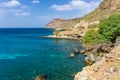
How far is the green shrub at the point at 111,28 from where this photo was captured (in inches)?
4454

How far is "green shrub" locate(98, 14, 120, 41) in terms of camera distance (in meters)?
113

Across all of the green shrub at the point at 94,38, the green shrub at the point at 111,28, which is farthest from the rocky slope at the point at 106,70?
the green shrub at the point at 94,38

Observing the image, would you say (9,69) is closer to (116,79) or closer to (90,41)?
(116,79)

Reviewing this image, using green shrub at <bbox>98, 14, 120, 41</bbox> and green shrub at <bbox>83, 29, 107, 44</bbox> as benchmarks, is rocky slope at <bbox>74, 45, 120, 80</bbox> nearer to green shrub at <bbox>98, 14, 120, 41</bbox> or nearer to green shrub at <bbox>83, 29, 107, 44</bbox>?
green shrub at <bbox>98, 14, 120, 41</bbox>

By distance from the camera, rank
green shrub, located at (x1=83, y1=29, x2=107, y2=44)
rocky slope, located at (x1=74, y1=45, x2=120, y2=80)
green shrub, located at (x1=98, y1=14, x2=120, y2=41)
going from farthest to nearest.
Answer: green shrub, located at (x1=83, y1=29, x2=107, y2=44)
green shrub, located at (x1=98, y1=14, x2=120, y2=41)
rocky slope, located at (x1=74, y1=45, x2=120, y2=80)

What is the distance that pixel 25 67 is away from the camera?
78750 mm

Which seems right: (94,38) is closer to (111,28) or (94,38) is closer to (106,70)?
(111,28)

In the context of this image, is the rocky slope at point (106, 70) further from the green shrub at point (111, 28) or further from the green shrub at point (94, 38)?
the green shrub at point (94, 38)

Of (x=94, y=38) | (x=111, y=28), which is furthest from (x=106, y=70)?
(x=94, y=38)

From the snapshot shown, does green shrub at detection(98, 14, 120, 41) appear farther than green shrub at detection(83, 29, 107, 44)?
No

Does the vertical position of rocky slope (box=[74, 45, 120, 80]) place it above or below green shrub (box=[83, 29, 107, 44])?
above

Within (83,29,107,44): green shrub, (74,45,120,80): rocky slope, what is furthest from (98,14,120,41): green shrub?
(74,45,120,80): rocky slope

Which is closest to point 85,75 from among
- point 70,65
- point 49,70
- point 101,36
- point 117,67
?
point 117,67

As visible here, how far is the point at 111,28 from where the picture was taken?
379 feet
